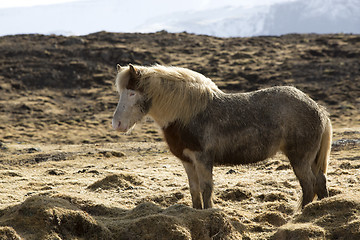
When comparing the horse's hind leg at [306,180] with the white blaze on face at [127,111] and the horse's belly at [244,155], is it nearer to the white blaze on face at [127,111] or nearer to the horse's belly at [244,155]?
the horse's belly at [244,155]

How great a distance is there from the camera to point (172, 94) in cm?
561

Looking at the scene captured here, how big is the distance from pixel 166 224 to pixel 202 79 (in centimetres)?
212

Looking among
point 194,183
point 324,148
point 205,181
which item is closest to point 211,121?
point 205,181

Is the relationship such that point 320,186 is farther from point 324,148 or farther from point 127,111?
point 127,111

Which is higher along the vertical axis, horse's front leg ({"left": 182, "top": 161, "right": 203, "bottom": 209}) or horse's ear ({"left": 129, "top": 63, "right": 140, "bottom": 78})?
horse's ear ({"left": 129, "top": 63, "right": 140, "bottom": 78})

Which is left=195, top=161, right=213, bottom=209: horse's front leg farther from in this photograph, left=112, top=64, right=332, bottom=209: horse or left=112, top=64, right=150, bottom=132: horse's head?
left=112, top=64, right=150, bottom=132: horse's head

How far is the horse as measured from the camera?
5.53 m

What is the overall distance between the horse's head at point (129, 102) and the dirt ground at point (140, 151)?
3.65 ft

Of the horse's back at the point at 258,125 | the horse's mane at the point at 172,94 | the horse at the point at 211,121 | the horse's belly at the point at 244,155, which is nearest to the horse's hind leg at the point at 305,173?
the horse at the point at 211,121

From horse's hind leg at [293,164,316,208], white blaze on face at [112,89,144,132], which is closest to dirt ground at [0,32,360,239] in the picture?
horse's hind leg at [293,164,316,208]

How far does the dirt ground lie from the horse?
0.65 meters

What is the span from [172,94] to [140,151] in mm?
8543

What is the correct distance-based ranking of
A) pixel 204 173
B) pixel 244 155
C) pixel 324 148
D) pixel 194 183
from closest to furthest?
pixel 204 173 → pixel 244 155 → pixel 194 183 → pixel 324 148

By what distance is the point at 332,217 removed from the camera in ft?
16.1
